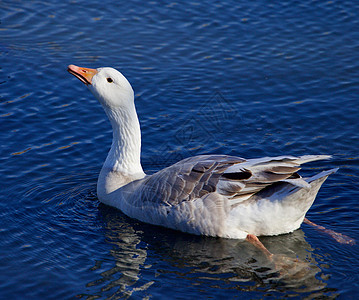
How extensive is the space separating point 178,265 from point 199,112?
18.0 ft

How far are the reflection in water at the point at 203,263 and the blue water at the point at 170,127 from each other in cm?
3

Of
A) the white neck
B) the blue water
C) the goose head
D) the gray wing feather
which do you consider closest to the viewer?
the blue water

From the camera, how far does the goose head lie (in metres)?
11.0

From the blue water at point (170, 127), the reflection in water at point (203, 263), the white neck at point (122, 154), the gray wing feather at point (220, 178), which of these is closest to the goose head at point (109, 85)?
the white neck at point (122, 154)

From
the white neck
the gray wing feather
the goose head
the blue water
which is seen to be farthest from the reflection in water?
the goose head

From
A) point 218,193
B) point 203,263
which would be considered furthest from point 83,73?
point 203,263

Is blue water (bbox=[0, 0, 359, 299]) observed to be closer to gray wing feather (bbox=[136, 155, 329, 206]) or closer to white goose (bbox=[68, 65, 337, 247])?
white goose (bbox=[68, 65, 337, 247])

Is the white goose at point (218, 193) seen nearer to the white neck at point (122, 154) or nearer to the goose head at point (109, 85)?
the goose head at point (109, 85)

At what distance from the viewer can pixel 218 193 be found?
33.0ft

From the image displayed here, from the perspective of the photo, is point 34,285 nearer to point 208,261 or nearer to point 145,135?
point 208,261

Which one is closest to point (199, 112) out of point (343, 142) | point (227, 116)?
point (227, 116)

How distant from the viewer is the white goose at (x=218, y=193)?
9773 millimetres

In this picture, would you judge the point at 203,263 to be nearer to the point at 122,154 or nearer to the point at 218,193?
the point at 218,193

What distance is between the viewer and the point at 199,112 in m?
14.3
